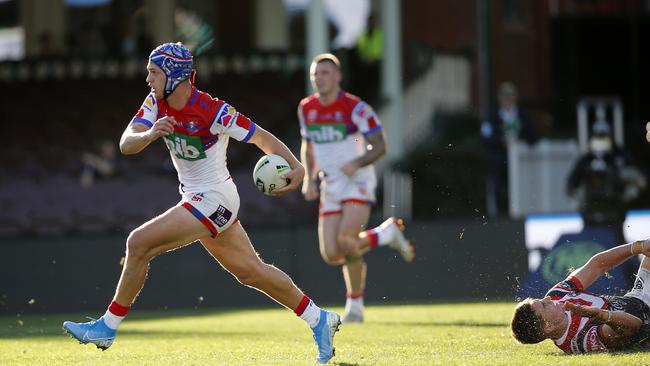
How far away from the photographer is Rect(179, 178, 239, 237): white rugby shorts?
27.4 feet

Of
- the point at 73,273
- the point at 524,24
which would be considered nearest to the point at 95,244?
the point at 73,273

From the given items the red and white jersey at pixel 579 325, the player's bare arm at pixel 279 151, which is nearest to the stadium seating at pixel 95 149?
the player's bare arm at pixel 279 151

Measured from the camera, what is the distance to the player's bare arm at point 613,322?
7.72 m

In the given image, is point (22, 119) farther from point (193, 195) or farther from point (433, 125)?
point (193, 195)

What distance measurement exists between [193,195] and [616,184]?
1040 centimetres

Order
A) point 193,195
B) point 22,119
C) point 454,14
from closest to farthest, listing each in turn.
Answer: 1. point 193,195
2. point 22,119
3. point 454,14

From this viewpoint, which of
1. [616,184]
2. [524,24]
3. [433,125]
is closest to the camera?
[616,184]

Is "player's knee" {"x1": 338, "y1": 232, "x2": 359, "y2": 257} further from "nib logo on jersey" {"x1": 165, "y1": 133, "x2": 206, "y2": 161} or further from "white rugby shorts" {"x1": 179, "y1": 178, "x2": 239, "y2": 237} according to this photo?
"nib logo on jersey" {"x1": 165, "y1": 133, "x2": 206, "y2": 161}

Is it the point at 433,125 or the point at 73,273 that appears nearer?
the point at 73,273

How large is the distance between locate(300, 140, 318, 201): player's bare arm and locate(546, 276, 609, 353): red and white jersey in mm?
4829

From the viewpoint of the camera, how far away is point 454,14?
2645cm

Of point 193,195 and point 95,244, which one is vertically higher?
point 193,195

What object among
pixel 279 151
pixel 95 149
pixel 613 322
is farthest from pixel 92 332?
pixel 95 149

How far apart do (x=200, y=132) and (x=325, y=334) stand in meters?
1.54
